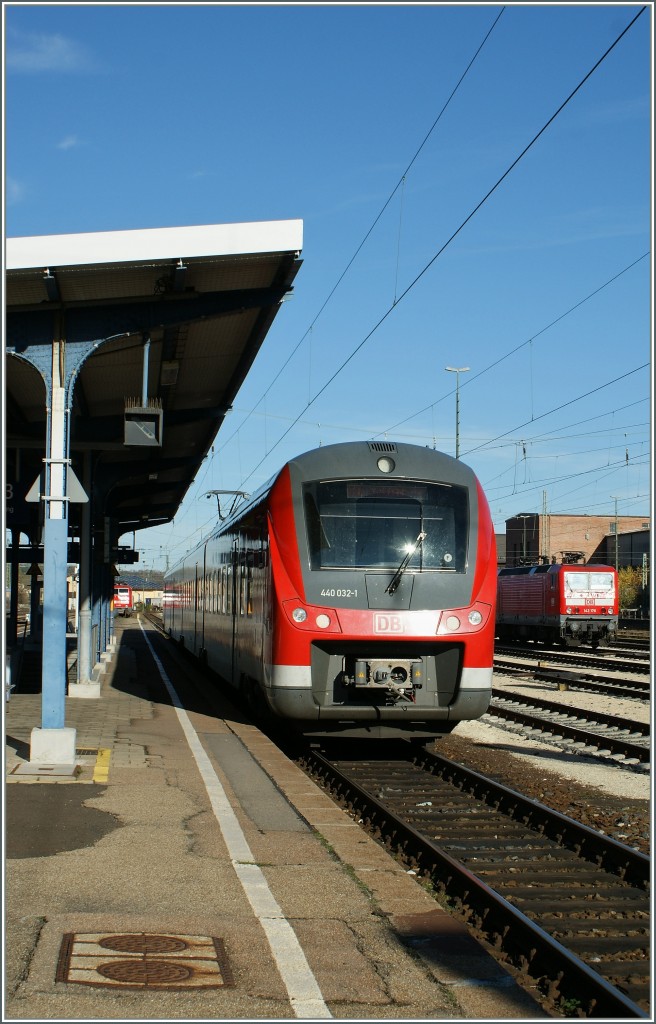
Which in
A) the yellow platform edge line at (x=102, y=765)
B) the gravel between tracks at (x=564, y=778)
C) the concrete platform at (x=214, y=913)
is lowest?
the gravel between tracks at (x=564, y=778)

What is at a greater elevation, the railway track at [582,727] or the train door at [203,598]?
the train door at [203,598]

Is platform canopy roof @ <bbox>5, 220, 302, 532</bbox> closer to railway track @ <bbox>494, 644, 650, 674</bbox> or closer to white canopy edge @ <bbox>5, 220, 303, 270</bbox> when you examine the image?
white canopy edge @ <bbox>5, 220, 303, 270</bbox>

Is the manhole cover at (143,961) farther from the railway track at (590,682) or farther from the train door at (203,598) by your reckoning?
the train door at (203,598)

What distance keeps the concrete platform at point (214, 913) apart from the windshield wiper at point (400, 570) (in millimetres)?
2034

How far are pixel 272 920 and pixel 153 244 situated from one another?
638cm

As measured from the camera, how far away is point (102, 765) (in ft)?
33.6

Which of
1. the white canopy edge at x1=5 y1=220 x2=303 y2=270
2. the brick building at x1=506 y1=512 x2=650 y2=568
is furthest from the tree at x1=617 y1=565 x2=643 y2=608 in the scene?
the white canopy edge at x1=5 y1=220 x2=303 y2=270

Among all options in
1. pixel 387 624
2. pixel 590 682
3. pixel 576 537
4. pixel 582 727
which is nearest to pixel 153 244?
pixel 387 624

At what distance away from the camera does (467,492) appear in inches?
429

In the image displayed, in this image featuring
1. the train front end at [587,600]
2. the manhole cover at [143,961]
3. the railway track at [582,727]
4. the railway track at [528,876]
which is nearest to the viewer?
the manhole cover at [143,961]

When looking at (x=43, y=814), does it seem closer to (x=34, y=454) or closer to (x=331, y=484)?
(x=331, y=484)

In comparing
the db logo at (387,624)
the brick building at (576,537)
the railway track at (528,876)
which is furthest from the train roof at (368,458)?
the brick building at (576,537)

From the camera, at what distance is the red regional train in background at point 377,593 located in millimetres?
10391

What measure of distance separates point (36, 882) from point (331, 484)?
5.54 meters
